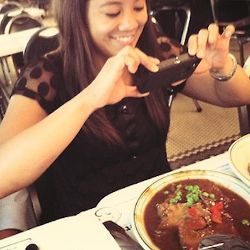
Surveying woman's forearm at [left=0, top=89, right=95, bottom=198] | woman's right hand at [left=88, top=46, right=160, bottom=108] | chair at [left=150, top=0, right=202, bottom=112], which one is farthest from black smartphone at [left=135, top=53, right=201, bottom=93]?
chair at [left=150, top=0, right=202, bottom=112]

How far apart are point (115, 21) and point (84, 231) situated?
0.57 m

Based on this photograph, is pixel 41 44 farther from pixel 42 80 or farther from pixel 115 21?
pixel 115 21

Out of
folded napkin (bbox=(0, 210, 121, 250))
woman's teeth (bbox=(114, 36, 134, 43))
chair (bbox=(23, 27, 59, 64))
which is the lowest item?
folded napkin (bbox=(0, 210, 121, 250))

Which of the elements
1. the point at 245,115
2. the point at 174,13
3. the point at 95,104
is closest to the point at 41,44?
the point at 95,104

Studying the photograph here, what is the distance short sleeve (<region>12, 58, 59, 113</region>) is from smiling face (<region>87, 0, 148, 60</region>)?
0.17 meters

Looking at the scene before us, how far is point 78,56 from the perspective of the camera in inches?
43.6

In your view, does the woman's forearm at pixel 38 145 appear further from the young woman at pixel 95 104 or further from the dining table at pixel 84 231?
the dining table at pixel 84 231

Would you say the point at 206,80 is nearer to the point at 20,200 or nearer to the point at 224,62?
the point at 224,62

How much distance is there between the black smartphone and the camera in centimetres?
90

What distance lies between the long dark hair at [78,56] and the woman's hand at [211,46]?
221mm

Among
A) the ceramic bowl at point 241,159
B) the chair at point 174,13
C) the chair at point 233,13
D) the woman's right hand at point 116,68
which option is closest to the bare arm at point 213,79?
the woman's right hand at point 116,68

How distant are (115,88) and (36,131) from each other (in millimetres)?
235

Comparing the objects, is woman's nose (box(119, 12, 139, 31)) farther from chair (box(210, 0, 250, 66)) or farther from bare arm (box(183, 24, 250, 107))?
chair (box(210, 0, 250, 66))

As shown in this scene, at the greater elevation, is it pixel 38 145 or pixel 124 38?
pixel 124 38
